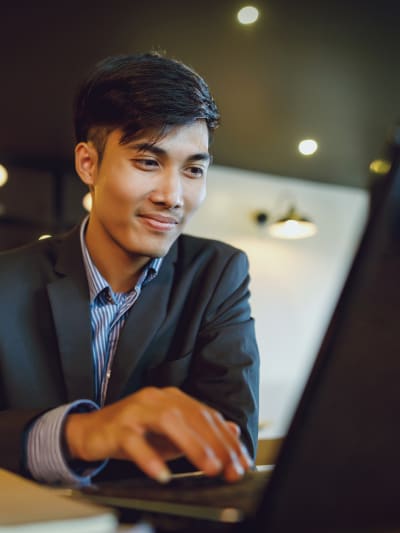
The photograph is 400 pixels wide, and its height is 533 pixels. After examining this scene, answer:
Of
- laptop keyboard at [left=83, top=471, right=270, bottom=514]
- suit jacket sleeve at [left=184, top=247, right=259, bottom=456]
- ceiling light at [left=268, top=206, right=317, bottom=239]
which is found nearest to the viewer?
laptop keyboard at [left=83, top=471, right=270, bottom=514]

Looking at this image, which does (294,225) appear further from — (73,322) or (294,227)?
(73,322)

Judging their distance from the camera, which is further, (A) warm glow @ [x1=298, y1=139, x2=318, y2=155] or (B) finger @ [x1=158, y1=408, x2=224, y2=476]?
(A) warm glow @ [x1=298, y1=139, x2=318, y2=155]

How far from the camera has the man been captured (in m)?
1.42

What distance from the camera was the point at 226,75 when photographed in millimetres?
5043

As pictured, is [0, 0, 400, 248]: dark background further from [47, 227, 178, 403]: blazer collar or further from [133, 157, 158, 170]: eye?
Answer: [47, 227, 178, 403]: blazer collar

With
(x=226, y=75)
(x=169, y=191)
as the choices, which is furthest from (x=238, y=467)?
(x=226, y=75)

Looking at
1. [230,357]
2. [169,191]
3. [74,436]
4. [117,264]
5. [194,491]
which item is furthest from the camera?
[117,264]

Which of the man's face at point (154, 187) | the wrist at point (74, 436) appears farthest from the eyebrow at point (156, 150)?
the wrist at point (74, 436)

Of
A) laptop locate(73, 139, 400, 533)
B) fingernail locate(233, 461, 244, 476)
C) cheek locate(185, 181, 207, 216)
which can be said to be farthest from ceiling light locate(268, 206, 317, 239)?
laptop locate(73, 139, 400, 533)

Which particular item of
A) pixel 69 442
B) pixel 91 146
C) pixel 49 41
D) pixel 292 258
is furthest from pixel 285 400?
pixel 69 442

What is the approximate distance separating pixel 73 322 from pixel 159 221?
0.30 metres

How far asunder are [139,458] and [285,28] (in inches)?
165

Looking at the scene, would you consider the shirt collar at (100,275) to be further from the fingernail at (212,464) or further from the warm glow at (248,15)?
the warm glow at (248,15)

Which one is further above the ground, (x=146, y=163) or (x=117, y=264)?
(x=146, y=163)
